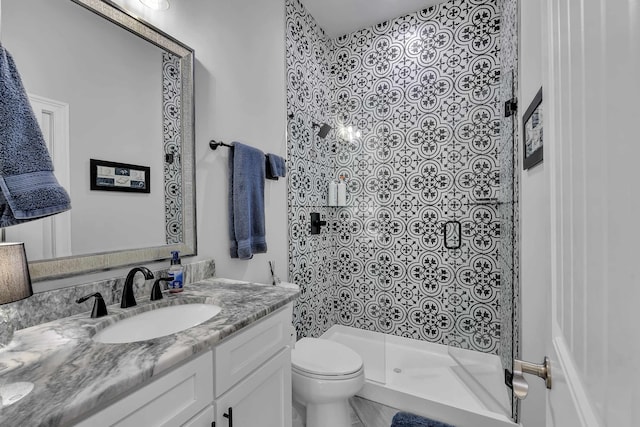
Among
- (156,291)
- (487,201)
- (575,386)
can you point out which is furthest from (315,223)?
(575,386)

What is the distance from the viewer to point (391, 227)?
2520 millimetres

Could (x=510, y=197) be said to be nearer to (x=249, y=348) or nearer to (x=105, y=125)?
(x=249, y=348)

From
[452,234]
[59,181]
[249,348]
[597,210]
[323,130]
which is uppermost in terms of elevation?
[323,130]

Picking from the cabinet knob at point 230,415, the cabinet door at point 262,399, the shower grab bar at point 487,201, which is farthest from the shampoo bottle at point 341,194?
the cabinet knob at point 230,415

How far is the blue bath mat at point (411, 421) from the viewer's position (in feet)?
5.37

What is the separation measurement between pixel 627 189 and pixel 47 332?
124 centimetres

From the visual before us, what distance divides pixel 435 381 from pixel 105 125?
235 cm

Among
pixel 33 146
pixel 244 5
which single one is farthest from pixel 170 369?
pixel 244 5

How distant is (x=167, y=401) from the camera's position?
0.71 meters

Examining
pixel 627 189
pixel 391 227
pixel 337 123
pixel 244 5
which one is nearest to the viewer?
pixel 627 189

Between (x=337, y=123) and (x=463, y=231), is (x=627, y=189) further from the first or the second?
(x=337, y=123)

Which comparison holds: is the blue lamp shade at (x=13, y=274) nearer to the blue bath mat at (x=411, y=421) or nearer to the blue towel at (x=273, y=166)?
the blue towel at (x=273, y=166)

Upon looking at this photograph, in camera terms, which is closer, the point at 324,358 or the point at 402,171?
the point at 324,358

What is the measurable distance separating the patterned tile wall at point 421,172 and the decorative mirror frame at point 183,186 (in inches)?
59.1
